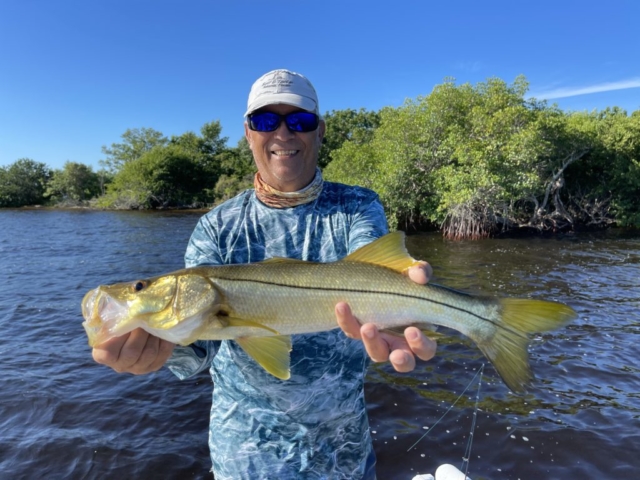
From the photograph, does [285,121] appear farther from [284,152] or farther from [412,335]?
[412,335]

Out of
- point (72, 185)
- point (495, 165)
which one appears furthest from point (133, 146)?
point (495, 165)

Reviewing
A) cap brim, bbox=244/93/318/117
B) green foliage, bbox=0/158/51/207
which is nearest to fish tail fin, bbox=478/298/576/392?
cap brim, bbox=244/93/318/117

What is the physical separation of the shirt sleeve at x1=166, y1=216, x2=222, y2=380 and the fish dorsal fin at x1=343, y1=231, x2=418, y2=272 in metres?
0.94

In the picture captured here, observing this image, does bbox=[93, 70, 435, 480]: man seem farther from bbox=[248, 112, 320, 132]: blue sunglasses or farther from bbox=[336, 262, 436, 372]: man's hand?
bbox=[336, 262, 436, 372]: man's hand

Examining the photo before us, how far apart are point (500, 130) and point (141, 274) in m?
19.8

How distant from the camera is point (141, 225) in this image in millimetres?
34438

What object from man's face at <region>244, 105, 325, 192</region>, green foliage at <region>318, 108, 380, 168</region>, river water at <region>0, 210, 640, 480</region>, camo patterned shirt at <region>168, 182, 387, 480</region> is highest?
green foliage at <region>318, 108, 380, 168</region>

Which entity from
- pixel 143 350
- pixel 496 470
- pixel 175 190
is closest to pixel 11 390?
pixel 143 350

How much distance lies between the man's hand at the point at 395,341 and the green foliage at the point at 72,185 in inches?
2833

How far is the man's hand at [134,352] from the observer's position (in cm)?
204

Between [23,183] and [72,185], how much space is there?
9736mm

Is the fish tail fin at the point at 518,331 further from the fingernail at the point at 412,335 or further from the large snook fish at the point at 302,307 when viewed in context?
the fingernail at the point at 412,335

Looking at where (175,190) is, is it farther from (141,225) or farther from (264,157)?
(264,157)

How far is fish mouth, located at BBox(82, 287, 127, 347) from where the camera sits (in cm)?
205
